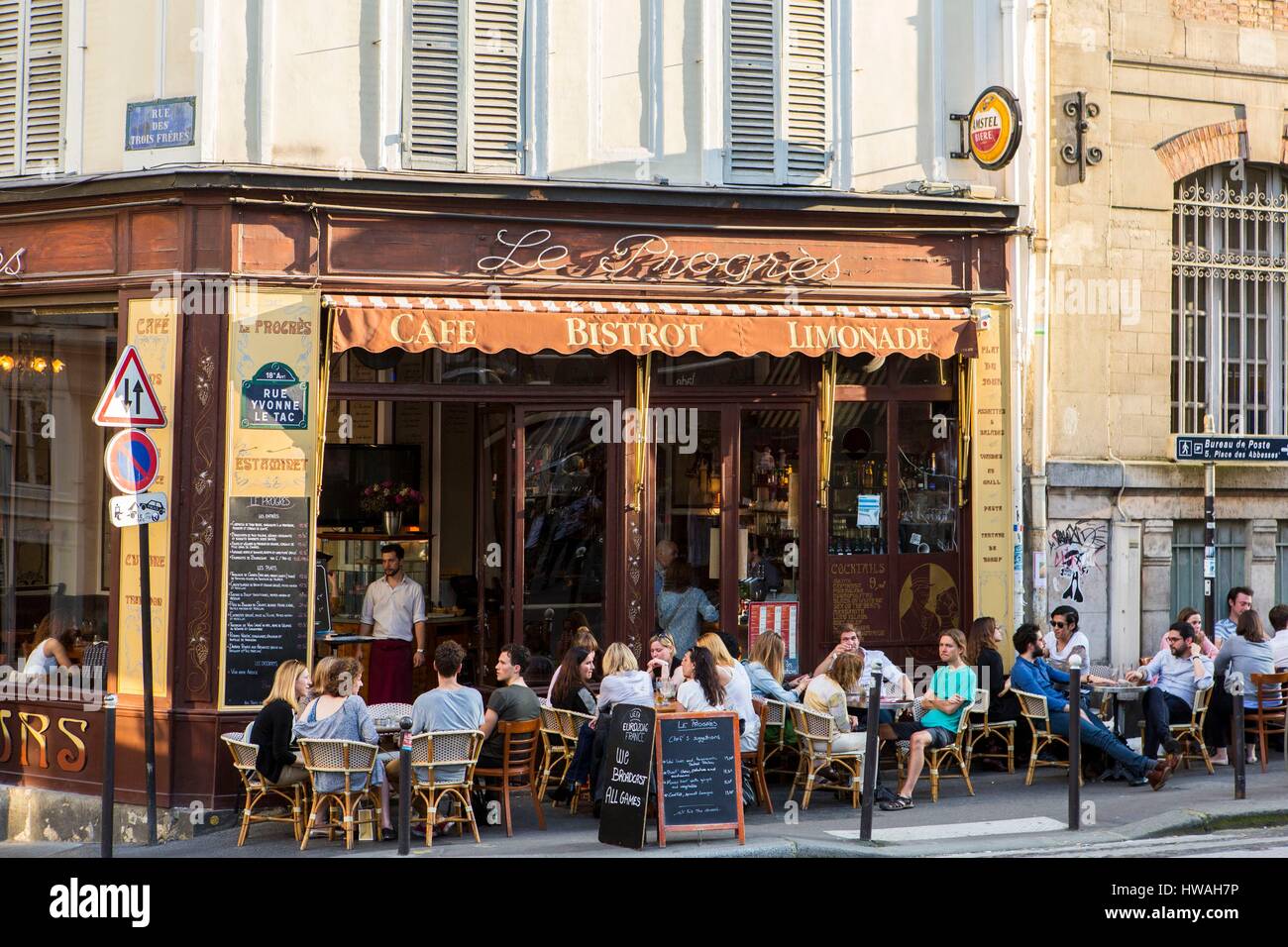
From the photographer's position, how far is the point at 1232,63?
52.4 ft

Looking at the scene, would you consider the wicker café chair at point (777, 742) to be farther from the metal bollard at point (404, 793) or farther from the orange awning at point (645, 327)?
the orange awning at point (645, 327)

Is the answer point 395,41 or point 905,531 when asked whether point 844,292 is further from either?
point 395,41

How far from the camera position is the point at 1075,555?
49.9ft

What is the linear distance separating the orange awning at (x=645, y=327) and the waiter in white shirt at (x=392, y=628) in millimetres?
2444

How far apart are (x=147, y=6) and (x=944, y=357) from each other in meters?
7.60

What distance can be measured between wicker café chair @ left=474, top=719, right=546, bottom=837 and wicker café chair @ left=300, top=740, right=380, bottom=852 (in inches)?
35.4

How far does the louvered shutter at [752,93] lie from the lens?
14.2m

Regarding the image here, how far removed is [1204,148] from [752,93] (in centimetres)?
503

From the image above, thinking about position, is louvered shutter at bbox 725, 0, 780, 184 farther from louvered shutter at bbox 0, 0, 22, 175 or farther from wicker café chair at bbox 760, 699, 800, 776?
louvered shutter at bbox 0, 0, 22, 175

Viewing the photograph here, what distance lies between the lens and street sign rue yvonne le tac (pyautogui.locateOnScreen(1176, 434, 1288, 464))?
51.5ft

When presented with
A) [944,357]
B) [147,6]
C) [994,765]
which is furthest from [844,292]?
[147,6]

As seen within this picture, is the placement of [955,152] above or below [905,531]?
above

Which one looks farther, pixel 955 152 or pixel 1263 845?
pixel 955 152

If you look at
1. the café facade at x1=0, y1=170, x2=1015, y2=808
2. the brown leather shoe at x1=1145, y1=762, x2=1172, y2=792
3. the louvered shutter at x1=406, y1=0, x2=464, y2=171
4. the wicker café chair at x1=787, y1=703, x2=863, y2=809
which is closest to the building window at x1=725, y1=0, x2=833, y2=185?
the café facade at x1=0, y1=170, x2=1015, y2=808
